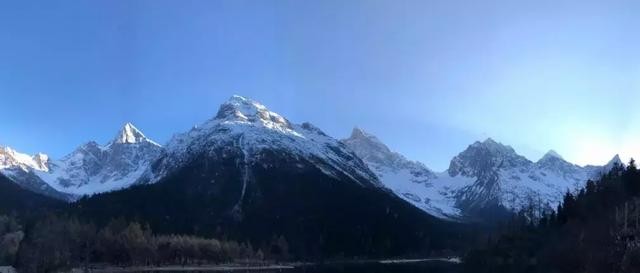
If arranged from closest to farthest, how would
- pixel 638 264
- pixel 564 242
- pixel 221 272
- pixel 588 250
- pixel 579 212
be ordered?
1. pixel 638 264
2. pixel 588 250
3. pixel 564 242
4. pixel 579 212
5. pixel 221 272

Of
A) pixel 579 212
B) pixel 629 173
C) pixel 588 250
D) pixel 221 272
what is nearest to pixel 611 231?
pixel 588 250

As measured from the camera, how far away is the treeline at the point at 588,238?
4454 inches

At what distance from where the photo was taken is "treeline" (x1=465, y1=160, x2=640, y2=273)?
113 meters

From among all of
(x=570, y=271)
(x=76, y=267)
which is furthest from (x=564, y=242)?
(x=76, y=267)

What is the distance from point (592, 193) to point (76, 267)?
139770 mm

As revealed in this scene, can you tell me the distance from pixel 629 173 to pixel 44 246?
151 metres

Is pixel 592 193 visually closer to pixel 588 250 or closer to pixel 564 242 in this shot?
pixel 564 242

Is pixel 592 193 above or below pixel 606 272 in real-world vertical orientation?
above

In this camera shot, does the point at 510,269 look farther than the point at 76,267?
No

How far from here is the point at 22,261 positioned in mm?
182750

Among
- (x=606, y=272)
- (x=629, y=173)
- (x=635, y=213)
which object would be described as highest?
(x=629, y=173)

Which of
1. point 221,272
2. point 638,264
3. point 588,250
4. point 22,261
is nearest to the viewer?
point 638,264

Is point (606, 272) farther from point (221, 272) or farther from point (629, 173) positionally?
point (221, 272)

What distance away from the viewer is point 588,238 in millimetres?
125688
